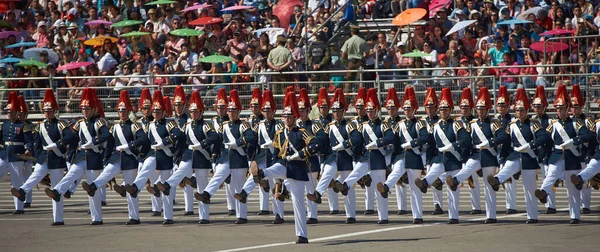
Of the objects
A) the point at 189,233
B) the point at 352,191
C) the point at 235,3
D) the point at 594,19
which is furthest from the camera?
the point at 235,3

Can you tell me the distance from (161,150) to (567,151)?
655 cm

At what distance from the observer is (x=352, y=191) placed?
19.8 m

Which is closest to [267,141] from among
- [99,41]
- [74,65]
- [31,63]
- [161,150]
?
[161,150]

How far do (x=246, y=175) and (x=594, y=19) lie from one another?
10.4 metres

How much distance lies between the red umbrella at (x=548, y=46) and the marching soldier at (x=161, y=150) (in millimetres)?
8877

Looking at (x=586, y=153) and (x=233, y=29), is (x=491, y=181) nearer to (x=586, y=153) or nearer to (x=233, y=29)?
(x=586, y=153)

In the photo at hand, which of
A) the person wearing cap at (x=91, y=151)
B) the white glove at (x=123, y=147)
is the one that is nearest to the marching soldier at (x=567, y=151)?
the white glove at (x=123, y=147)

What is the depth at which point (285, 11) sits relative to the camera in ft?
102

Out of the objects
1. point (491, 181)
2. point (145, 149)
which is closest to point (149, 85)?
point (145, 149)

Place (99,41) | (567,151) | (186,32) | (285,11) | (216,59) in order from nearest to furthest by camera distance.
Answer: (567,151)
(216,59)
(186,32)
(285,11)
(99,41)

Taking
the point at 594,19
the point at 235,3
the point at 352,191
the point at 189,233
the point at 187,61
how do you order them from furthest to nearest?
the point at 235,3, the point at 187,61, the point at 594,19, the point at 352,191, the point at 189,233

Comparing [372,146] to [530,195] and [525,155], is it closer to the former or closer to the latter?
[525,155]

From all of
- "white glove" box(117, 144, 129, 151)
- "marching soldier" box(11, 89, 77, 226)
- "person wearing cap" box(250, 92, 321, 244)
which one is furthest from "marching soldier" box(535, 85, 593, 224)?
"marching soldier" box(11, 89, 77, 226)

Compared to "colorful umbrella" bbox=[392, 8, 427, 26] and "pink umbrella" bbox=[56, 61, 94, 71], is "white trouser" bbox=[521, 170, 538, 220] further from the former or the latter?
"pink umbrella" bbox=[56, 61, 94, 71]
